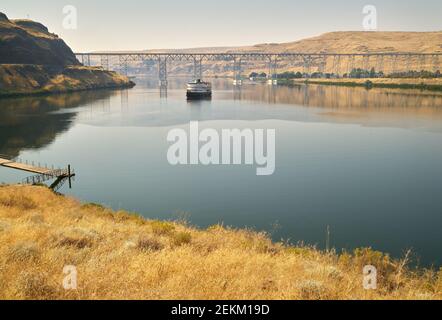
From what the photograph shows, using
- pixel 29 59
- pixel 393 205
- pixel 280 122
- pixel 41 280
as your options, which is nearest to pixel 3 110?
pixel 280 122

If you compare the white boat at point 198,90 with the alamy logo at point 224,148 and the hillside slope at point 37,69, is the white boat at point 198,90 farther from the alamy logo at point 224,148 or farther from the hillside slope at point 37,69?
the alamy logo at point 224,148

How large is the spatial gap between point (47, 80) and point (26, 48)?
23.0 metres

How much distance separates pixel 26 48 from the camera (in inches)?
5778

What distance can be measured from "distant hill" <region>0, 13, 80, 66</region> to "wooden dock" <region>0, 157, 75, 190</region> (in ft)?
376

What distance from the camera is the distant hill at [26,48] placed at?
5394 inches

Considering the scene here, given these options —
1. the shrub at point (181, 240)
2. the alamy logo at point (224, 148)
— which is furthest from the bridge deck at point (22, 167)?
the shrub at point (181, 240)

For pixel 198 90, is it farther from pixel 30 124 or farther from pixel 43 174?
pixel 43 174

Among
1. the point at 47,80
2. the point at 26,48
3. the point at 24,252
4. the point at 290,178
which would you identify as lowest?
the point at 290,178

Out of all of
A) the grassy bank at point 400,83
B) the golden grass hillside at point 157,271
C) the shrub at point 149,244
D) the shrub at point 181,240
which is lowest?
the shrub at point 181,240

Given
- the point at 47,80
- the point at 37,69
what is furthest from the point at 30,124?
the point at 37,69

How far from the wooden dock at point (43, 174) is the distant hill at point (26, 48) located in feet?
376

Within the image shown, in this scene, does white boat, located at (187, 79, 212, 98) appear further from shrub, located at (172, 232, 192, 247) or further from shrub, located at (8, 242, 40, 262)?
shrub, located at (8, 242, 40, 262)
